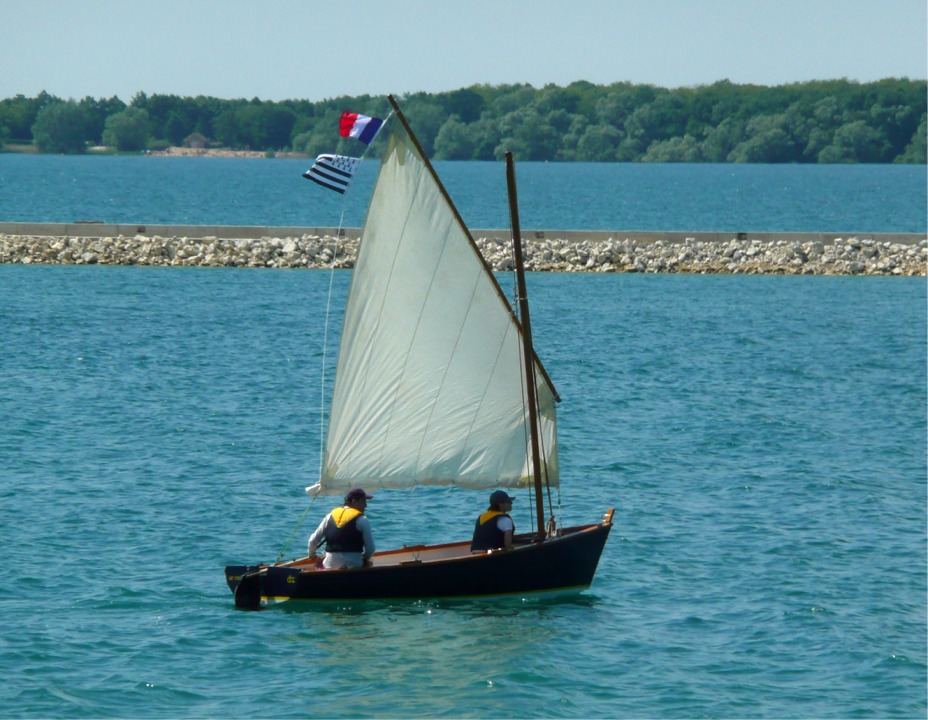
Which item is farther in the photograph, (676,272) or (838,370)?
(676,272)

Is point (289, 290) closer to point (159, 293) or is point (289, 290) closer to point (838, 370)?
point (159, 293)

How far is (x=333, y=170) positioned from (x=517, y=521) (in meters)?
7.93

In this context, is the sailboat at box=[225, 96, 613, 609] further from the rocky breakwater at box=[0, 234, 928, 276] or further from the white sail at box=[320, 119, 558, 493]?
the rocky breakwater at box=[0, 234, 928, 276]

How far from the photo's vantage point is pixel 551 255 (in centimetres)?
5753

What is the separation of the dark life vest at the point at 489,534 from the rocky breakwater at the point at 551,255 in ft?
128

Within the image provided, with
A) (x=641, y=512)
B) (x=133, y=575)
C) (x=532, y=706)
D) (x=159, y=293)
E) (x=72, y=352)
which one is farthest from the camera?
(x=159, y=293)

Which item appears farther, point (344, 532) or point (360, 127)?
point (344, 532)

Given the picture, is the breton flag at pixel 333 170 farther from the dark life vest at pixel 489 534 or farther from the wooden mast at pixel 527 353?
the dark life vest at pixel 489 534

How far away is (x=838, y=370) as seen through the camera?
130ft

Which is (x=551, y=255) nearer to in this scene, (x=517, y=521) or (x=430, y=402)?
(x=517, y=521)

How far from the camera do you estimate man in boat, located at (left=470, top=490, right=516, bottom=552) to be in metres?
17.8

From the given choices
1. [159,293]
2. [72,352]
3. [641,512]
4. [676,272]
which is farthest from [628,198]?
[641,512]

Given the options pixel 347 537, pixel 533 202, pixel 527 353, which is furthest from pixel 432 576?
pixel 533 202

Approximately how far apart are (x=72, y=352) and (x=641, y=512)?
21.0 m
